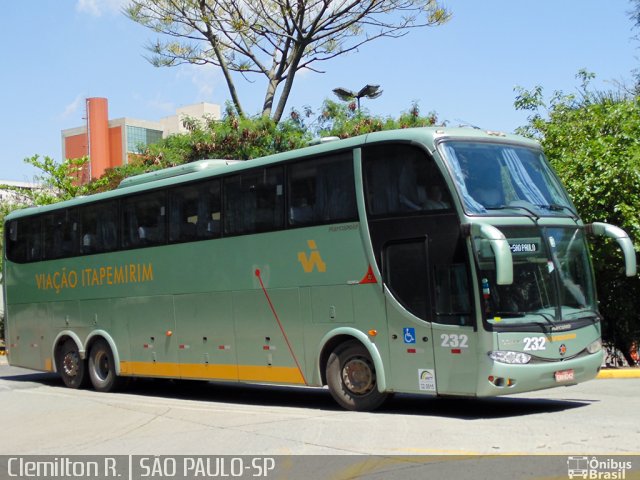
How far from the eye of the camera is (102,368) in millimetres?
18422

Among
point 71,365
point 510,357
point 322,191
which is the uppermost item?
point 322,191

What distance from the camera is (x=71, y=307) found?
19.0 metres

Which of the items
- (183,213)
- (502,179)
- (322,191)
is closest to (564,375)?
(502,179)

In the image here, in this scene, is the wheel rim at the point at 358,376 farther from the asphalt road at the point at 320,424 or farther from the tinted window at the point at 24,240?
the tinted window at the point at 24,240

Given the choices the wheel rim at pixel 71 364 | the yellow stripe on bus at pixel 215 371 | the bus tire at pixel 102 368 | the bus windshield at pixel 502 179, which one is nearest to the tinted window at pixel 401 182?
the bus windshield at pixel 502 179

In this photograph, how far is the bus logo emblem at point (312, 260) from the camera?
1323 cm

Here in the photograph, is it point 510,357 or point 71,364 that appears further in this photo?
point 71,364

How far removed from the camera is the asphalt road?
940 cm

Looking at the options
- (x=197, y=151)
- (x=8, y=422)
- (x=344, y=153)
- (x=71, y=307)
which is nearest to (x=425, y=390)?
(x=344, y=153)

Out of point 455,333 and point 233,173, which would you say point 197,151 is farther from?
point 455,333

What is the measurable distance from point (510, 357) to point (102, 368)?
10.0 meters

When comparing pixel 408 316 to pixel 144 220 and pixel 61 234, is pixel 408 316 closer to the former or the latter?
pixel 144 220

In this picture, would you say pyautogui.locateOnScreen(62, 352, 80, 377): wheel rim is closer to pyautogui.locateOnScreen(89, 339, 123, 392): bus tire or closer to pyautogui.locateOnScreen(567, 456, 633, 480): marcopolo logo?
pyautogui.locateOnScreen(89, 339, 123, 392): bus tire

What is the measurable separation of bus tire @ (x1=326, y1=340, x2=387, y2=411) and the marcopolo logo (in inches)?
182
